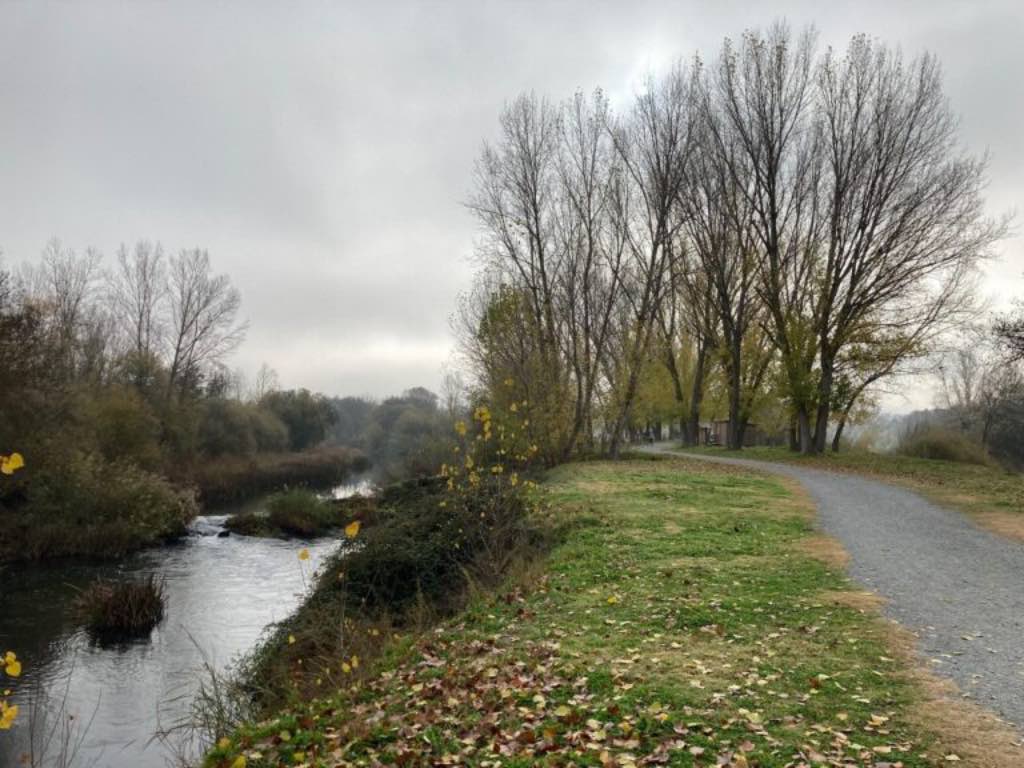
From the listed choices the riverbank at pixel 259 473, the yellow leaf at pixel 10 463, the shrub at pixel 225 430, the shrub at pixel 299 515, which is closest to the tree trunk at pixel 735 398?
the shrub at pixel 299 515

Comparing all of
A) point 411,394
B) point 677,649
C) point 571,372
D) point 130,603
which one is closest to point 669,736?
point 677,649

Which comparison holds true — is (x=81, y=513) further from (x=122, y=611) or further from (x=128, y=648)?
(x=128, y=648)

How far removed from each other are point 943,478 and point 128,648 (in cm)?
2073

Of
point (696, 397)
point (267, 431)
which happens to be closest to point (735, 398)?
point (696, 397)

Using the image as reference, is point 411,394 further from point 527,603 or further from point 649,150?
point 527,603

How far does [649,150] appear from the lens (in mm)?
28500

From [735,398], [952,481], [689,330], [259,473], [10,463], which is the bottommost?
[259,473]

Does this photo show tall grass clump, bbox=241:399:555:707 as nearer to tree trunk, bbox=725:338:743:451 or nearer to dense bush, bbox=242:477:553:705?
dense bush, bbox=242:477:553:705

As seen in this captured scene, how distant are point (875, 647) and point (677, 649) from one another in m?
1.73

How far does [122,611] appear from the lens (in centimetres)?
1492

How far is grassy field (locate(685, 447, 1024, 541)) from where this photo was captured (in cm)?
1468

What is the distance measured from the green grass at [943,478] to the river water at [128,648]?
14447 millimetres

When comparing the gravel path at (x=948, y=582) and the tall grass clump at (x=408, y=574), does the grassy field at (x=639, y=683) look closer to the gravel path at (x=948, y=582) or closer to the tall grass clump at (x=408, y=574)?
the gravel path at (x=948, y=582)

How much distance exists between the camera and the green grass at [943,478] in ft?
53.1
